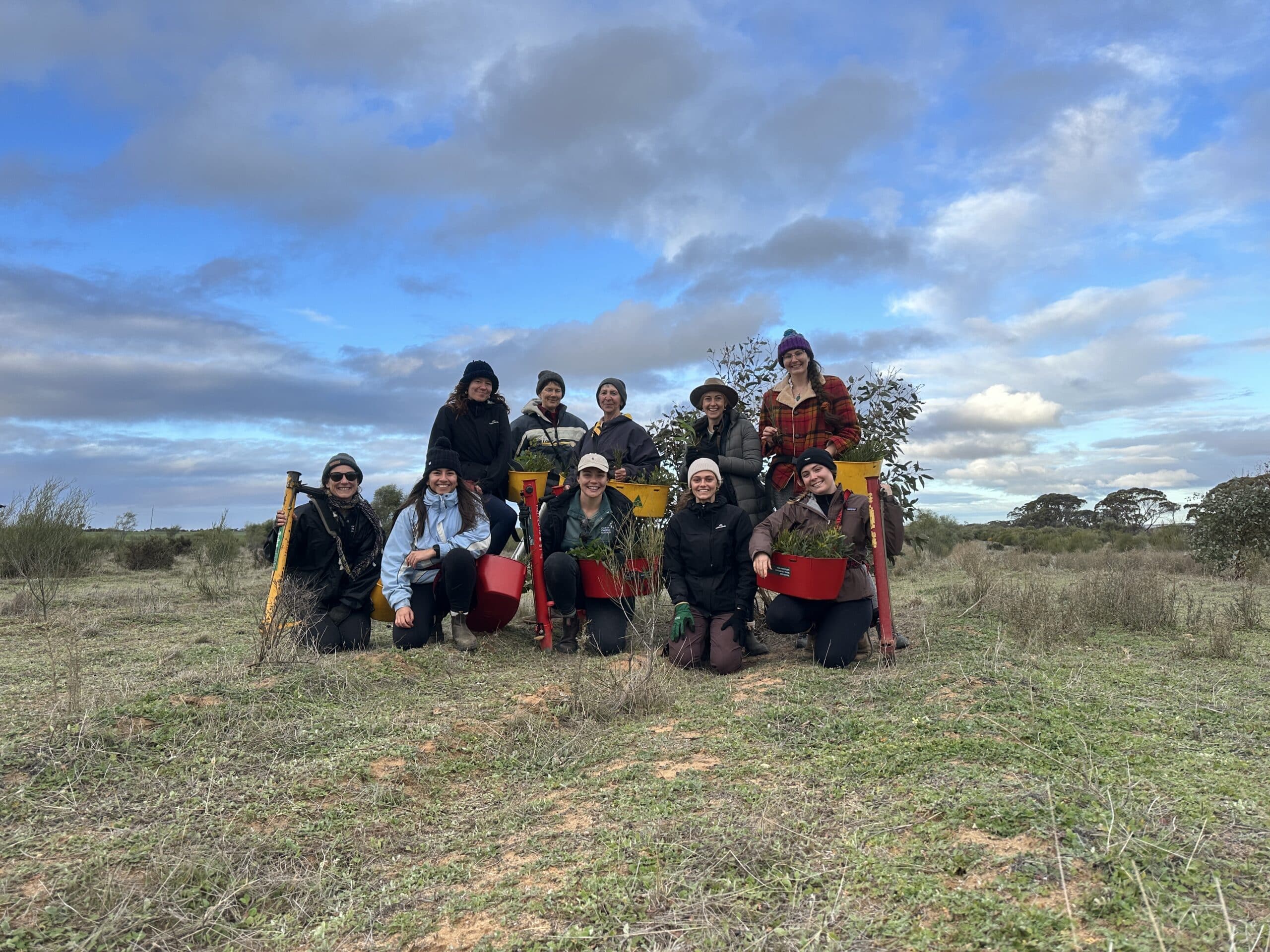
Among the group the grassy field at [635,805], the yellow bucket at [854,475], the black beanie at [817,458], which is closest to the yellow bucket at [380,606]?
the grassy field at [635,805]

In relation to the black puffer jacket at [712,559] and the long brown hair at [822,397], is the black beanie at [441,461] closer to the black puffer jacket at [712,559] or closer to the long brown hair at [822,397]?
the black puffer jacket at [712,559]

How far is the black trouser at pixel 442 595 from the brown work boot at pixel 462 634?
9 cm

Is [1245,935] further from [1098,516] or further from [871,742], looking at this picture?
[1098,516]

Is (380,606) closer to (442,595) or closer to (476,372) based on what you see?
(442,595)

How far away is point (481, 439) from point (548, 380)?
851 millimetres

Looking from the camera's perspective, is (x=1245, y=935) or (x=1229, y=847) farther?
(x=1229, y=847)

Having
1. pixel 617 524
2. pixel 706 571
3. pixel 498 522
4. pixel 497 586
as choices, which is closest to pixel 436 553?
pixel 497 586

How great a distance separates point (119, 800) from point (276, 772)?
0.58m

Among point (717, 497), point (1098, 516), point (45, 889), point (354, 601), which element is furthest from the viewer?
point (1098, 516)

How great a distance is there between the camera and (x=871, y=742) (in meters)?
3.64

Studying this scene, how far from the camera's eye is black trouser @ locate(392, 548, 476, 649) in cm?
600

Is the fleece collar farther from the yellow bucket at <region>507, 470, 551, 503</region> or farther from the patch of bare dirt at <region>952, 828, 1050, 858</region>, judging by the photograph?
the patch of bare dirt at <region>952, 828, 1050, 858</region>

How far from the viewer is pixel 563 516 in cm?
649

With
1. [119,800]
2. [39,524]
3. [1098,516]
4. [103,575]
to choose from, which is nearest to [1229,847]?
[119,800]
